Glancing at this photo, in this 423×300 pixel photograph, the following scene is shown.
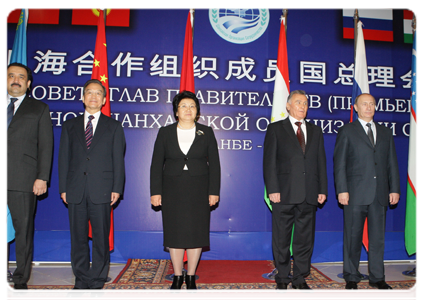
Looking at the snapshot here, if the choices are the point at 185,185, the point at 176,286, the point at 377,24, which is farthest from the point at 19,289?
the point at 377,24

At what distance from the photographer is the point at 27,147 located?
2586 millimetres

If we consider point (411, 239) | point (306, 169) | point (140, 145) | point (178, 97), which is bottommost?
point (411, 239)

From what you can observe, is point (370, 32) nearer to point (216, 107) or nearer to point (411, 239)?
point (216, 107)

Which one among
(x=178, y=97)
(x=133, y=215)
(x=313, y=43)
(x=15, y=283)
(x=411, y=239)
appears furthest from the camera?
(x=313, y=43)

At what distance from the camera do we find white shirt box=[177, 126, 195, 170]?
104 inches

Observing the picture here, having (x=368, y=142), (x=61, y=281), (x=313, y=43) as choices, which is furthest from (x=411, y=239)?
(x=61, y=281)

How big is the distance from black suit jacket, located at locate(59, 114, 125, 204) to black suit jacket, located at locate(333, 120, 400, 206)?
1.94 m

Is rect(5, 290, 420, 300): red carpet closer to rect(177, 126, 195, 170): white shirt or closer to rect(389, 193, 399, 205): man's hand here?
rect(389, 193, 399, 205): man's hand

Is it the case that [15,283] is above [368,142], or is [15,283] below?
below

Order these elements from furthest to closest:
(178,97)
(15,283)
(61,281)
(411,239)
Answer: (411,239) < (61,281) < (178,97) < (15,283)

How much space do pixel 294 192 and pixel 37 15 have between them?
3.56 meters

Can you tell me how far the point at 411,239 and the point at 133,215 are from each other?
3067mm

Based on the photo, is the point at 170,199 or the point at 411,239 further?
the point at 411,239

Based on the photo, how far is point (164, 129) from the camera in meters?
2.72
